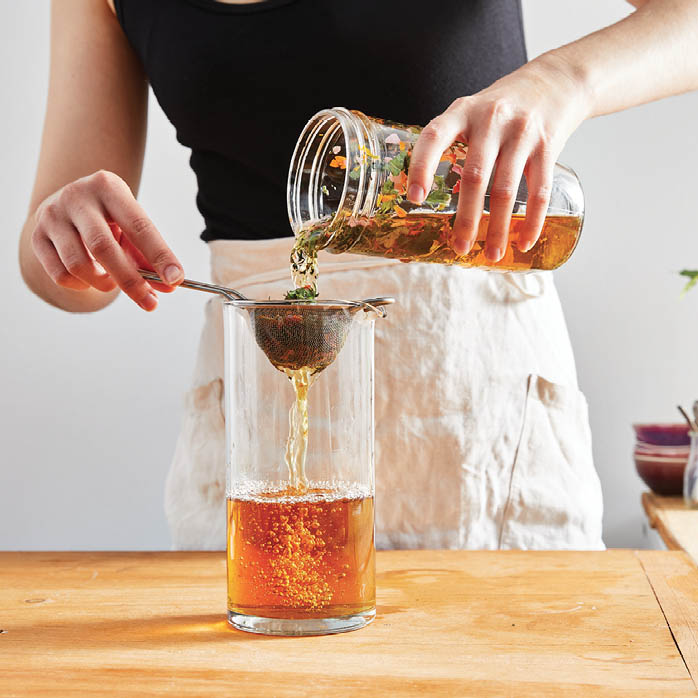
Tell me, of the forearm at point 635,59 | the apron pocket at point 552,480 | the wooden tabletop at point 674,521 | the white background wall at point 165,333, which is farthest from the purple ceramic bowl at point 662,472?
the forearm at point 635,59

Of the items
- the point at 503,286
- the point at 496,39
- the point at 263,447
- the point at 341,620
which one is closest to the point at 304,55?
the point at 496,39

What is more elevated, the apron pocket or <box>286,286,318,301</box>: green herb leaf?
<box>286,286,318,301</box>: green herb leaf

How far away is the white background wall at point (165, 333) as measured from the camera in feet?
7.32

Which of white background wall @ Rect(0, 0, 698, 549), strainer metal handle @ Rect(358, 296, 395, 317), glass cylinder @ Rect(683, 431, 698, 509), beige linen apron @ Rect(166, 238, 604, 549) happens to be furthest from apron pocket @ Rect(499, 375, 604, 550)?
white background wall @ Rect(0, 0, 698, 549)

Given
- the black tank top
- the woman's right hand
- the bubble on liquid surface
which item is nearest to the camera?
the bubble on liquid surface

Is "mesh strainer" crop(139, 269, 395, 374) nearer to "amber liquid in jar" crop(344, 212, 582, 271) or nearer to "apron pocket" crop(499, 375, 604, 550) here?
"amber liquid in jar" crop(344, 212, 582, 271)

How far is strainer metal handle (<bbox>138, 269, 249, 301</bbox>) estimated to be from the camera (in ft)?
2.36

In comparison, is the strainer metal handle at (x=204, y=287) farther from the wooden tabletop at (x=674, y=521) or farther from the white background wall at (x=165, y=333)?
the white background wall at (x=165, y=333)

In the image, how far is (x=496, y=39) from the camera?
1060 mm

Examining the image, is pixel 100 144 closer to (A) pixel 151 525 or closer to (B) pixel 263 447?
(B) pixel 263 447

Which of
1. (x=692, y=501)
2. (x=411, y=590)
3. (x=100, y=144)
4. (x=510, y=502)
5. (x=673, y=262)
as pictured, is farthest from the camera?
(x=673, y=262)

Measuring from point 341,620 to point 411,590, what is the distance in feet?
0.45

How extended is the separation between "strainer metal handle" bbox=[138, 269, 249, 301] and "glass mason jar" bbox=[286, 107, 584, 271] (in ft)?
0.26

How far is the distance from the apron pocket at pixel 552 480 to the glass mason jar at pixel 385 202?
12.7 inches
